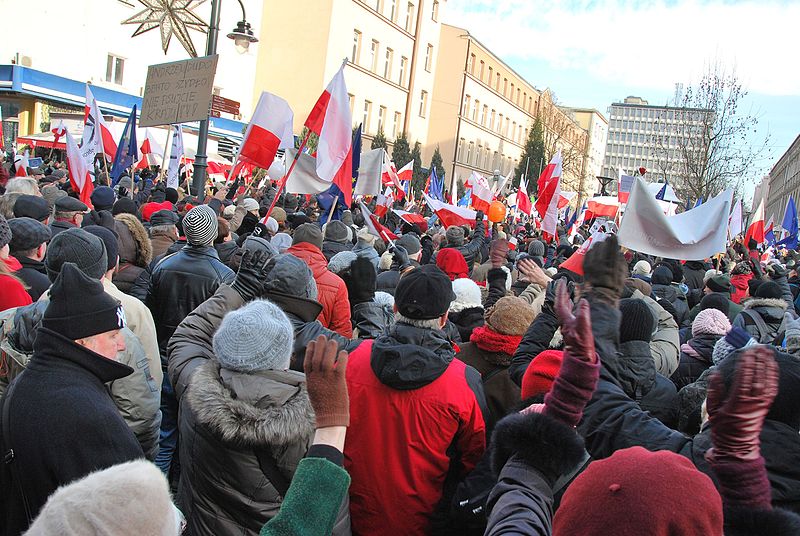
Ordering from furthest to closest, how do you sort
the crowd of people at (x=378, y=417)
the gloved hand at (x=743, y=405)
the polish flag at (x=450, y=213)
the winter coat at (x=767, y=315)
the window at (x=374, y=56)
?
the window at (x=374, y=56)
the polish flag at (x=450, y=213)
the winter coat at (x=767, y=315)
the gloved hand at (x=743, y=405)
the crowd of people at (x=378, y=417)

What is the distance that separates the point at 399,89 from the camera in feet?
144

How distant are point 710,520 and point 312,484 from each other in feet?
2.90

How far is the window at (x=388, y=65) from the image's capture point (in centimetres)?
4212

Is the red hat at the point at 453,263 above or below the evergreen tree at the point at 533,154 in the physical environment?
below

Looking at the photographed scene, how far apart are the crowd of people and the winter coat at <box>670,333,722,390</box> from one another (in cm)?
48

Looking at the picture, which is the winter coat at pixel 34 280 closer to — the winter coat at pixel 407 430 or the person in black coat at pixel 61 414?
the person in black coat at pixel 61 414

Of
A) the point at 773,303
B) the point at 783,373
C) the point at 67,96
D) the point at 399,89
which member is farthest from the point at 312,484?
the point at 399,89

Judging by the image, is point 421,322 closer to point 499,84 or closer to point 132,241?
point 132,241

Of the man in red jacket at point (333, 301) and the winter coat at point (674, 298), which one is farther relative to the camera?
the winter coat at point (674, 298)

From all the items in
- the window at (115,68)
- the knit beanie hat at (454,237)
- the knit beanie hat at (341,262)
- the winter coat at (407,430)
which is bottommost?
→ the winter coat at (407,430)

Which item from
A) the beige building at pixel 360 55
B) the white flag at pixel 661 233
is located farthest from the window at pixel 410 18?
the white flag at pixel 661 233

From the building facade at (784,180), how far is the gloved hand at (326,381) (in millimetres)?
72004

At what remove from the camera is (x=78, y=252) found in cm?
362

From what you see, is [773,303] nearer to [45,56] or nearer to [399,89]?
[45,56]
